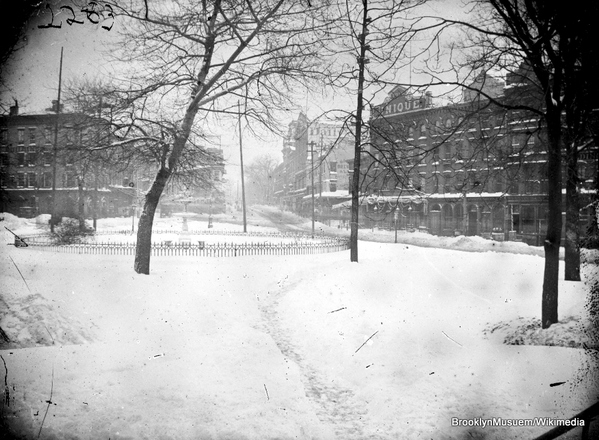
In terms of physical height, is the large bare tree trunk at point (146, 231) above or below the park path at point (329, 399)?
above

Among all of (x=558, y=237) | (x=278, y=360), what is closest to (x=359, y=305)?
(x=278, y=360)

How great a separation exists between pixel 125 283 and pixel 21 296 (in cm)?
254

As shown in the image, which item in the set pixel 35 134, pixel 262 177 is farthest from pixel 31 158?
pixel 262 177

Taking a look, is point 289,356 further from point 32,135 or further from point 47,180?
point 47,180

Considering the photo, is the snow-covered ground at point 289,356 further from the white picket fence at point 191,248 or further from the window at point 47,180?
the white picket fence at point 191,248

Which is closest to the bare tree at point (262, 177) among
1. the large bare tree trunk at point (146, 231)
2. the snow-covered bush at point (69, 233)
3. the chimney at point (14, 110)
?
the snow-covered bush at point (69, 233)

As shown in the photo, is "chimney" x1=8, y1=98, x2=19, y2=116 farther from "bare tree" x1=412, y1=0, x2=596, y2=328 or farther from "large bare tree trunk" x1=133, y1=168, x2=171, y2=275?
"bare tree" x1=412, y1=0, x2=596, y2=328

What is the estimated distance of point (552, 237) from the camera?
4.82m

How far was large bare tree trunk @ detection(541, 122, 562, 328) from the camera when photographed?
4711 mm

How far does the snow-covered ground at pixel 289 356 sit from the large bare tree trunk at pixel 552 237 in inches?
8.7

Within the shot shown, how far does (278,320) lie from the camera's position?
24.0ft

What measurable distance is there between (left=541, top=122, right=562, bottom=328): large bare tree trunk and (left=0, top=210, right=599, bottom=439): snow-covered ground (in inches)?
8.7

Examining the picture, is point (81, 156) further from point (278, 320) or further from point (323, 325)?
point (323, 325)

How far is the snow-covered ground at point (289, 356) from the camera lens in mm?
3410
